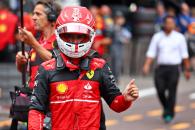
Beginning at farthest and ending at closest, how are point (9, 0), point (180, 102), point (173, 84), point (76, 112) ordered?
point (9, 0)
point (180, 102)
point (173, 84)
point (76, 112)

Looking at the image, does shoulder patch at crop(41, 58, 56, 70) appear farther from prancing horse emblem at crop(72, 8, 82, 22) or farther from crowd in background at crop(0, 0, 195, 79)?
crowd in background at crop(0, 0, 195, 79)

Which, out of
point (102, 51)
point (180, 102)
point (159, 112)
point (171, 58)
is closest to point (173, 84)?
point (171, 58)

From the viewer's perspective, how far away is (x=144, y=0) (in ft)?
68.5

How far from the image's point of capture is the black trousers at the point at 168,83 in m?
13.9

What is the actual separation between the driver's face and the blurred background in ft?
22.0

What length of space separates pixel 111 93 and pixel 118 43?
13.6m

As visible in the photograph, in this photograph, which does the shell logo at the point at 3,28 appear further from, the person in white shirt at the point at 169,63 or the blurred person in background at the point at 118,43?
the blurred person in background at the point at 118,43

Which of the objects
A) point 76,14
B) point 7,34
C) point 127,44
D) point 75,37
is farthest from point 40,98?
point 127,44

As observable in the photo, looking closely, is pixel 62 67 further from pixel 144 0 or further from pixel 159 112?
pixel 144 0

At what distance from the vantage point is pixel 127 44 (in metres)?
21.3

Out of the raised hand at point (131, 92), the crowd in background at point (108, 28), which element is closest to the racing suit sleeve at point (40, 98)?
the raised hand at point (131, 92)

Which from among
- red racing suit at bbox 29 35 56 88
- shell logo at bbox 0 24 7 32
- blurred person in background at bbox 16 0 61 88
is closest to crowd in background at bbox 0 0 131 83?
shell logo at bbox 0 24 7 32

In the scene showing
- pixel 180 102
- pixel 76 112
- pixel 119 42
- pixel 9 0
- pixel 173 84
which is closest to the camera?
pixel 76 112

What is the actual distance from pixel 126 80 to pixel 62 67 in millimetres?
14219
